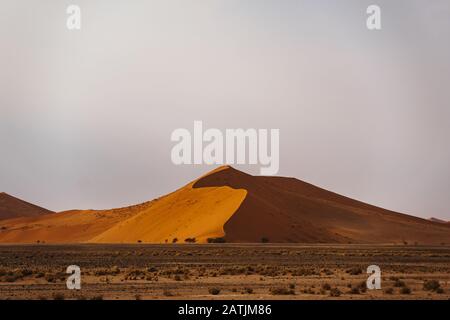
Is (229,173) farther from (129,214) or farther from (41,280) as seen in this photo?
(41,280)

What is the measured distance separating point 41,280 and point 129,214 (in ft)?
382

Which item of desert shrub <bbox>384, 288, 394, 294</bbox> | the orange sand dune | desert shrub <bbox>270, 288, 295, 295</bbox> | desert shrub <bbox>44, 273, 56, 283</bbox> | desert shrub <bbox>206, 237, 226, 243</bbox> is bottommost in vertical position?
the orange sand dune

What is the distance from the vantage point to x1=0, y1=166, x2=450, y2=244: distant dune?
102750 millimetres

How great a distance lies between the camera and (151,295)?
26062mm

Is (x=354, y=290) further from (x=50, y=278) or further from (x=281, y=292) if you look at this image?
(x=50, y=278)

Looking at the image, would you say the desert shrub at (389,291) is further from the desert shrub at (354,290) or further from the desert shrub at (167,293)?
the desert shrub at (167,293)

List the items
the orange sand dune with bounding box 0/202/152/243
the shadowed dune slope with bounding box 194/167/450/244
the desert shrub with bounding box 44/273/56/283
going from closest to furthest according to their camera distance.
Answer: the desert shrub with bounding box 44/273/56/283, the shadowed dune slope with bounding box 194/167/450/244, the orange sand dune with bounding box 0/202/152/243

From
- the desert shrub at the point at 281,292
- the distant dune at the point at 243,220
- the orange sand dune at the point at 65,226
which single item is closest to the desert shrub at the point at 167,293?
the desert shrub at the point at 281,292

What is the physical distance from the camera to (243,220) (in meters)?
103

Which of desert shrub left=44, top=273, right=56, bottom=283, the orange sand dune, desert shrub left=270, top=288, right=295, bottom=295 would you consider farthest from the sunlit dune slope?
desert shrub left=270, top=288, right=295, bottom=295

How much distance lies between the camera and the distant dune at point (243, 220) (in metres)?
103

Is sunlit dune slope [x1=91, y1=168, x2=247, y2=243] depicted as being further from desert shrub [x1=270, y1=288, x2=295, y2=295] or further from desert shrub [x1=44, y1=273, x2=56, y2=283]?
desert shrub [x1=270, y1=288, x2=295, y2=295]
